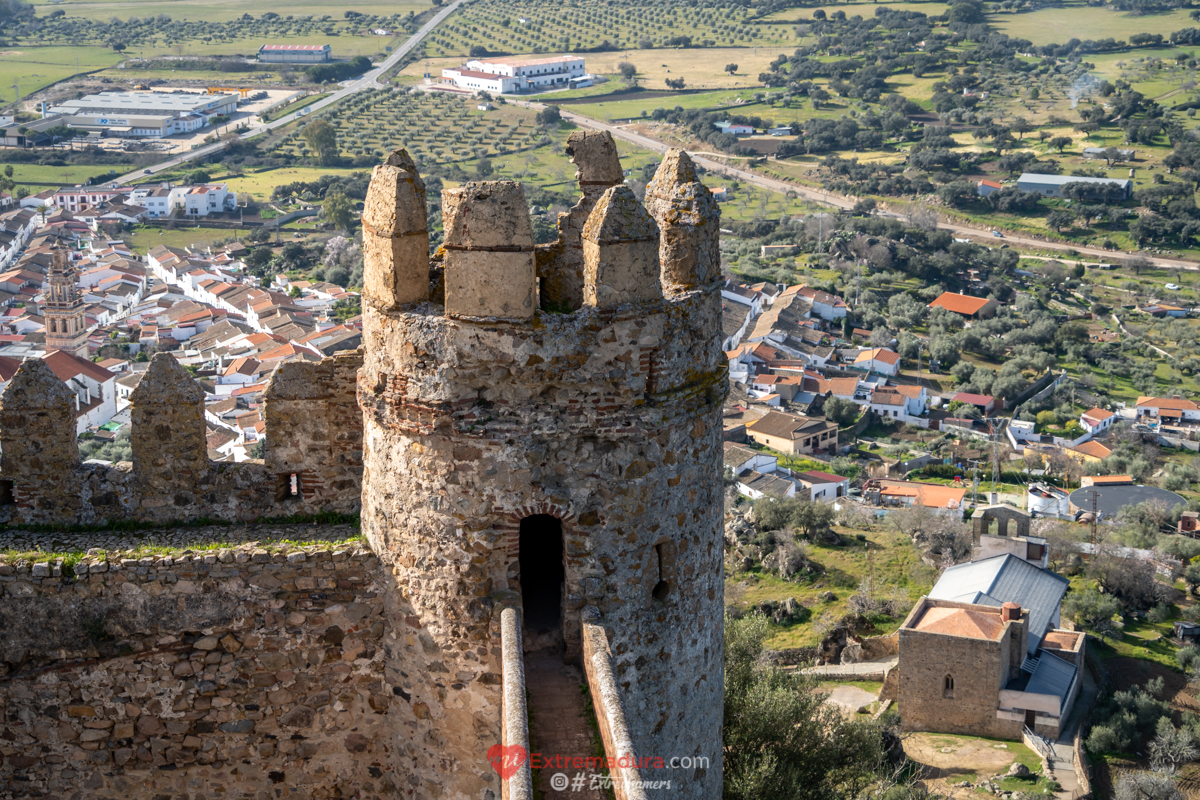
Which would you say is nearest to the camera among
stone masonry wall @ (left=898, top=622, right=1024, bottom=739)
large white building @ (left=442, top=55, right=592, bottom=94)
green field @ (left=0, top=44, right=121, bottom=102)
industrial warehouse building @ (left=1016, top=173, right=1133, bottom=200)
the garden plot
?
stone masonry wall @ (left=898, top=622, right=1024, bottom=739)

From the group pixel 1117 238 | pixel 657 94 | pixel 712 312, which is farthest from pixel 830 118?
pixel 712 312

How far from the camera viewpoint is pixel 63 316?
60750 millimetres

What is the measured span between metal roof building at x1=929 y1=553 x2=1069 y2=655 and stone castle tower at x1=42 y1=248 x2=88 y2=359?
41.4m

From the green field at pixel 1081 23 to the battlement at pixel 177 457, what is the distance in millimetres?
147107

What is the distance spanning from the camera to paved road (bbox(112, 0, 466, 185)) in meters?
111

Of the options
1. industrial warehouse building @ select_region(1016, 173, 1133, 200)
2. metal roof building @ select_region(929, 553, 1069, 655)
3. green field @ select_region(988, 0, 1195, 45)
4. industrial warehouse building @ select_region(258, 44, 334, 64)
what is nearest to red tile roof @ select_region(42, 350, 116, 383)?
metal roof building @ select_region(929, 553, 1069, 655)

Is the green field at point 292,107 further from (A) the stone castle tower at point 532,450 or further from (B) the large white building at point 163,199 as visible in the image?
(A) the stone castle tower at point 532,450

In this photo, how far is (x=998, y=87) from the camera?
13512 cm

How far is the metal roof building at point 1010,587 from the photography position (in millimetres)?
37406

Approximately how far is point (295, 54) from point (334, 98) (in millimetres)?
20448

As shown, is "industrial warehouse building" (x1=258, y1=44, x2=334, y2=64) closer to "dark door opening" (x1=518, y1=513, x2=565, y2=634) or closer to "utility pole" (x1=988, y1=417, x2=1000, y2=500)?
"utility pole" (x1=988, y1=417, x2=1000, y2=500)

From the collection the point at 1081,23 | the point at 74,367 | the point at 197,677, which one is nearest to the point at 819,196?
the point at 1081,23

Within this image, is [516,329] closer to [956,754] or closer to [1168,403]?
[956,754]

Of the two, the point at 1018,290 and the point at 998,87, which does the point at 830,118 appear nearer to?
the point at 998,87
